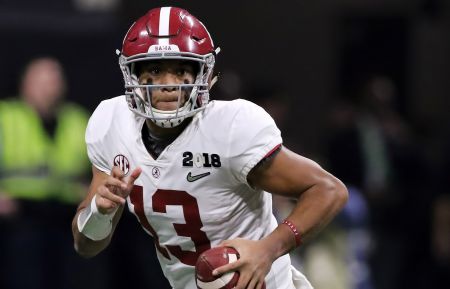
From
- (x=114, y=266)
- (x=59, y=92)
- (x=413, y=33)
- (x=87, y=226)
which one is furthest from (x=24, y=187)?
(x=413, y=33)

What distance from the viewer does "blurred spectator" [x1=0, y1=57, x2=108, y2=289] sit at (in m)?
6.86

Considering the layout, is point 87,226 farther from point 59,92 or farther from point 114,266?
point 114,266

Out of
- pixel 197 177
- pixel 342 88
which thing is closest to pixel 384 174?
pixel 342 88

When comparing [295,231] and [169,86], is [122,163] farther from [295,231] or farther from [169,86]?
[295,231]

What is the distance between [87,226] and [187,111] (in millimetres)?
506

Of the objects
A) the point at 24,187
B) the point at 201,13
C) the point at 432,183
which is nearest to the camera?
the point at 24,187

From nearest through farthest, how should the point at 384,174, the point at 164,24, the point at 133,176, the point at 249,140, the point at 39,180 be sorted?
the point at 133,176 < the point at 249,140 < the point at 164,24 < the point at 39,180 < the point at 384,174

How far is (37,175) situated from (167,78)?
3349mm

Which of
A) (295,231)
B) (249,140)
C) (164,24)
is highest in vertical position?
(164,24)

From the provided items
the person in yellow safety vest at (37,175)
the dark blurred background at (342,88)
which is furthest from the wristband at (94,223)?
the person in yellow safety vest at (37,175)

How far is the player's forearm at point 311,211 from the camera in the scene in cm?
364

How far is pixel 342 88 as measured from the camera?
9297 millimetres

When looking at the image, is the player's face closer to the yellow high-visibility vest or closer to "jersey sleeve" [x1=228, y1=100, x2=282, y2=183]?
"jersey sleeve" [x1=228, y1=100, x2=282, y2=183]

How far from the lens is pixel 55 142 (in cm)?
697
